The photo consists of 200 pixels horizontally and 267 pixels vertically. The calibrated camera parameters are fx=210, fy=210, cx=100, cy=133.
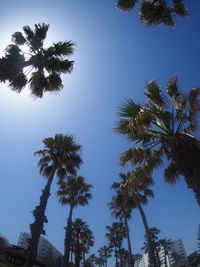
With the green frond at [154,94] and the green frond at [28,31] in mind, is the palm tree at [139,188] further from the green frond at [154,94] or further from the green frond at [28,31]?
the green frond at [28,31]

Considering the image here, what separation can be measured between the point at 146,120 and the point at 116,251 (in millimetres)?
57396

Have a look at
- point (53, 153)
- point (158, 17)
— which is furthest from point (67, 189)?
point (158, 17)

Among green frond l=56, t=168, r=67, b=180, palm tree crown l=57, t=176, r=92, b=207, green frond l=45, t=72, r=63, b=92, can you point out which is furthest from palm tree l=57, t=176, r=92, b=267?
Answer: green frond l=45, t=72, r=63, b=92

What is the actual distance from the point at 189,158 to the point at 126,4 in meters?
6.87

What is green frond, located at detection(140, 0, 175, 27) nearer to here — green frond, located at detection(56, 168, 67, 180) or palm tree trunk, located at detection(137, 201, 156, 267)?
green frond, located at detection(56, 168, 67, 180)

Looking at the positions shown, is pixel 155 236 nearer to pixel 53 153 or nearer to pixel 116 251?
pixel 116 251

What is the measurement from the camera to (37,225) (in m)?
13.5

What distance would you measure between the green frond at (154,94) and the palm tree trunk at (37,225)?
33.3 feet

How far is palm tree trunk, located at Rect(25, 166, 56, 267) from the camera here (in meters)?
12.6

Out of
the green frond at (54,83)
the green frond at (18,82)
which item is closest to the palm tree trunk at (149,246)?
the green frond at (54,83)

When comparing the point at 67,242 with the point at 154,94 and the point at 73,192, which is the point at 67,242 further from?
the point at 154,94

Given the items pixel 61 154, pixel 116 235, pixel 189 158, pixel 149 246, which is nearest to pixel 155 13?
pixel 189 158

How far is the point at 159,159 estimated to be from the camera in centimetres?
945

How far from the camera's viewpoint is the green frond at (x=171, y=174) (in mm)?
9576
